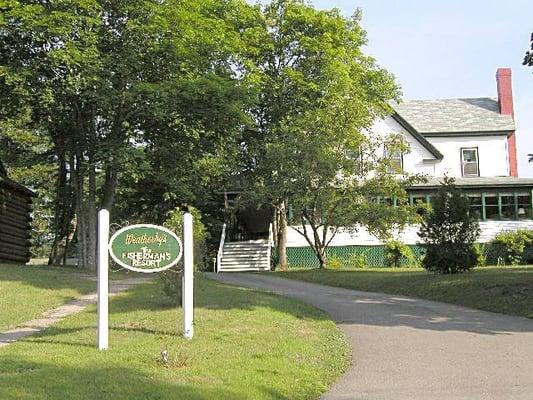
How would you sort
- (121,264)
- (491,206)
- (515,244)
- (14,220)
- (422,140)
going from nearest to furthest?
(121,264)
(14,220)
(515,244)
(491,206)
(422,140)

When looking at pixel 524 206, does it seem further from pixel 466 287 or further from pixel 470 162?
pixel 466 287

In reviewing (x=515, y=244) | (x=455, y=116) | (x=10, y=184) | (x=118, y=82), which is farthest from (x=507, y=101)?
(x=10, y=184)

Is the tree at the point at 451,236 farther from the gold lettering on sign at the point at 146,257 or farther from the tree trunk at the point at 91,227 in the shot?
the tree trunk at the point at 91,227

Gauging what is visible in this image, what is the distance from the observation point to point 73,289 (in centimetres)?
1767

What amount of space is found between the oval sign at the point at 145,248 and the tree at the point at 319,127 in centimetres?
1769

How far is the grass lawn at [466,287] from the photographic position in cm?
1545

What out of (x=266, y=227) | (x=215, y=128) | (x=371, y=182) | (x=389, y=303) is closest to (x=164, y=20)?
(x=215, y=128)

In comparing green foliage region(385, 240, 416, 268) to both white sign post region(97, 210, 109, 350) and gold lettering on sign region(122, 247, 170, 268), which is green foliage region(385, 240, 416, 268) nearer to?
gold lettering on sign region(122, 247, 170, 268)

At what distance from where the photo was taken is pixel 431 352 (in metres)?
10.1

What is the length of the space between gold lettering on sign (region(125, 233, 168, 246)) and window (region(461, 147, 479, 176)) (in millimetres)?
34018

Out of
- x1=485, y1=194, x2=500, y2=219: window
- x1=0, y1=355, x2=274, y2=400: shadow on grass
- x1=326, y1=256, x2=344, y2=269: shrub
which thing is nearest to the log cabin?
x1=326, y1=256, x2=344, y2=269: shrub

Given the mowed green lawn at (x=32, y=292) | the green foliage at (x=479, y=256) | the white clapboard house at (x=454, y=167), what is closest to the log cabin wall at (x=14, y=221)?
the mowed green lawn at (x=32, y=292)

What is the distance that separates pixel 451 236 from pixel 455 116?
24490 millimetres

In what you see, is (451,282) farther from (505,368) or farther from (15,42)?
(15,42)
